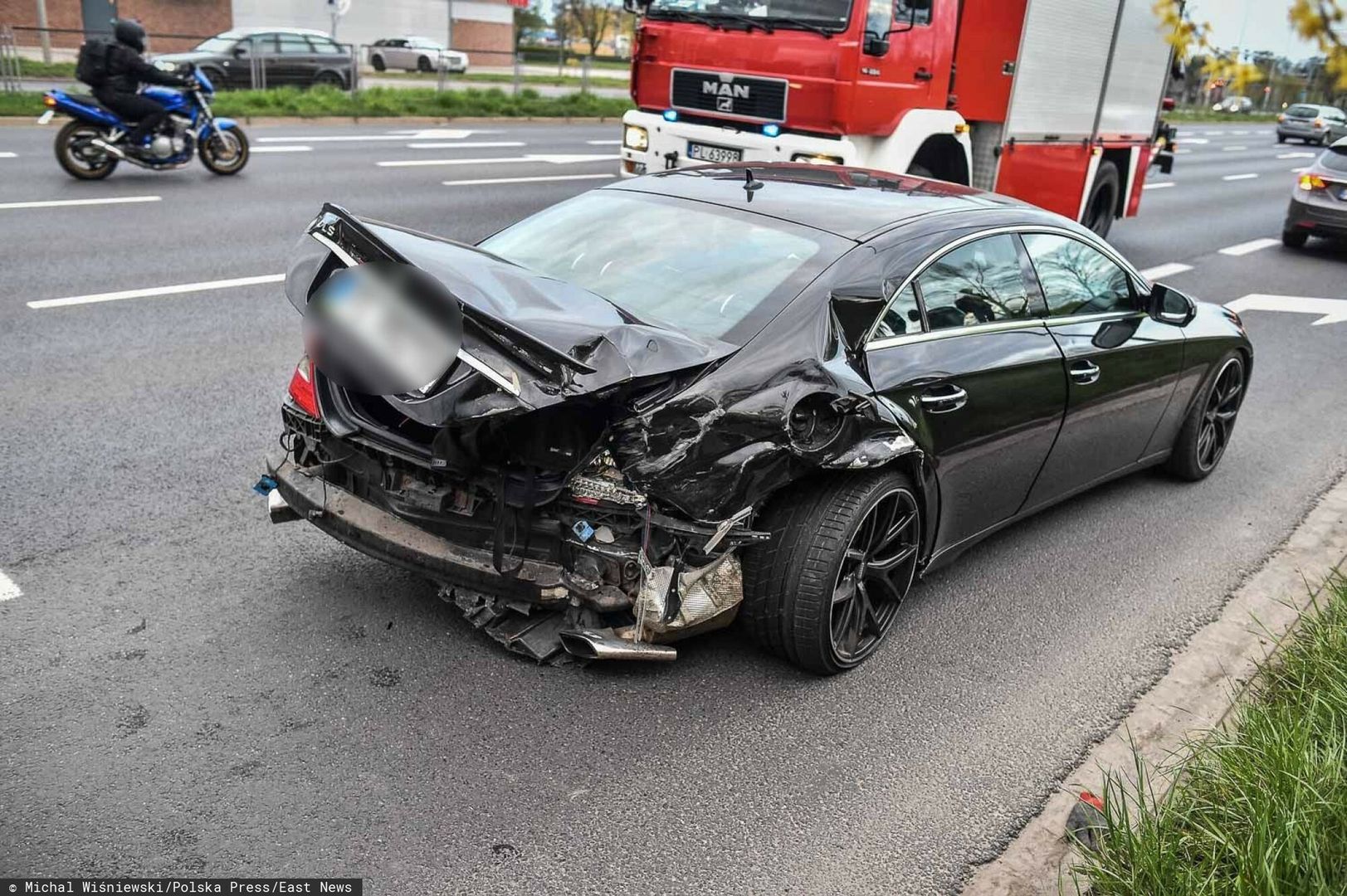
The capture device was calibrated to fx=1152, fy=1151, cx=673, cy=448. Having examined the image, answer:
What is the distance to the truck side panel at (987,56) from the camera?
1052 cm

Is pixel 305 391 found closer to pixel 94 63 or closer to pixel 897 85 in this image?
pixel 897 85

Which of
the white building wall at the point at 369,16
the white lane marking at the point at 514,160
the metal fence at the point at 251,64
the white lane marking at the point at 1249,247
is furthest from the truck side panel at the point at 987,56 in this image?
the white building wall at the point at 369,16

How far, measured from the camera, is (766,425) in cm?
348

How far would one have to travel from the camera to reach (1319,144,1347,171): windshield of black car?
14711 millimetres

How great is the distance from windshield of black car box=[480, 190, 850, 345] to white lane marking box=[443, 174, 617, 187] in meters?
10.1

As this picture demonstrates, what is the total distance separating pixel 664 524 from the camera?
11.3 ft

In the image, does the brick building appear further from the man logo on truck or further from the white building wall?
the man logo on truck

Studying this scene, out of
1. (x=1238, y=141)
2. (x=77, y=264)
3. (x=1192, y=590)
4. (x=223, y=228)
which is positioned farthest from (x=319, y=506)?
(x=1238, y=141)

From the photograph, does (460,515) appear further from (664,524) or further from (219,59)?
(219,59)

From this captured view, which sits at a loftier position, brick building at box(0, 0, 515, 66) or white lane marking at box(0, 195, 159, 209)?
brick building at box(0, 0, 515, 66)

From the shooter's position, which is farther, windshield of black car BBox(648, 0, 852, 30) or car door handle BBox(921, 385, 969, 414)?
windshield of black car BBox(648, 0, 852, 30)

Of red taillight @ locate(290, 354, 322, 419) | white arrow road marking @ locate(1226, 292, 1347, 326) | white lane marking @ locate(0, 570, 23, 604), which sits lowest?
white arrow road marking @ locate(1226, 292, 1347, 326)

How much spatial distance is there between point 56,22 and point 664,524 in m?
46.6

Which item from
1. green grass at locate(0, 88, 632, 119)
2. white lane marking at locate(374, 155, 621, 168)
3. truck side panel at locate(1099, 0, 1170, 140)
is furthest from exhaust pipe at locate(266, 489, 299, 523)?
green grass at locate(0, 88, 632, 119)
